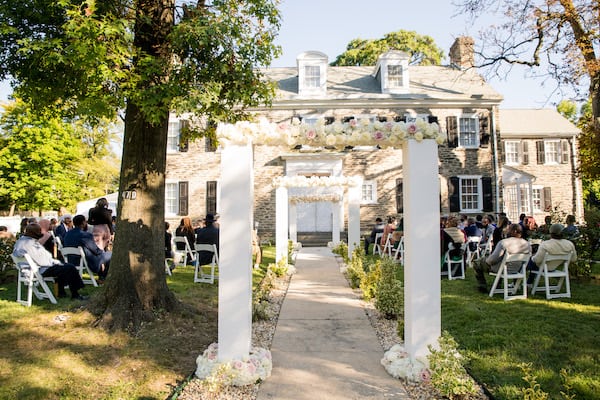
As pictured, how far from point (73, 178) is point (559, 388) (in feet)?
85.9

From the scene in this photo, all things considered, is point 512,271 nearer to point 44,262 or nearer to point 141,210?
point 141,210

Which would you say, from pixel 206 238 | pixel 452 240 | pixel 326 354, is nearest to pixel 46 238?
pixel 206 238

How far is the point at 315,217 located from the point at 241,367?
19177mm

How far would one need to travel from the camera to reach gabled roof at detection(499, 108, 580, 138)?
77.9 ft

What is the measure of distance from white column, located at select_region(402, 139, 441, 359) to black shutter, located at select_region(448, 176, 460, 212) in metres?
16.8

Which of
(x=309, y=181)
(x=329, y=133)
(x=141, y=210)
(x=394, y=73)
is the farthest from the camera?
(x=394, y=73)

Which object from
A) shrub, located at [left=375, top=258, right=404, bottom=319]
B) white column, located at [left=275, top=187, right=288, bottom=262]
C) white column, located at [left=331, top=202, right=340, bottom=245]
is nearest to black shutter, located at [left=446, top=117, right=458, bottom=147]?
white column, located at [left=331, top=202, right=340, bottom=245]

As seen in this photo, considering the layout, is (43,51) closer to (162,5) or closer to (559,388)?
(162,5)

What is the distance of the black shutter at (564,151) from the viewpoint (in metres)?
23.7

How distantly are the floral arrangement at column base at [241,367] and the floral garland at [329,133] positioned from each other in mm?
1991

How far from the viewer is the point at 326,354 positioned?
4.54 meters

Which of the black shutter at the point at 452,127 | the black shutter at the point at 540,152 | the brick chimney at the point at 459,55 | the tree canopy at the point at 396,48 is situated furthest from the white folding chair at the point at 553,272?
the tree canopy at the point at 396,48

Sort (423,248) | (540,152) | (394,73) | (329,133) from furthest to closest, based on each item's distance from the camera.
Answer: (540,152), (394,73), (329,133), (423,248)

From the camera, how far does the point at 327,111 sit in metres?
19.9
